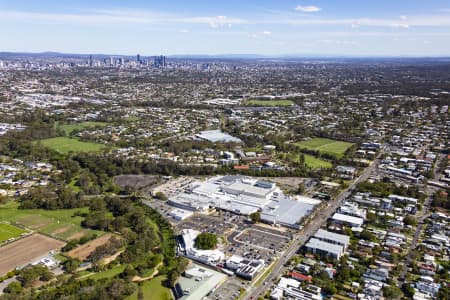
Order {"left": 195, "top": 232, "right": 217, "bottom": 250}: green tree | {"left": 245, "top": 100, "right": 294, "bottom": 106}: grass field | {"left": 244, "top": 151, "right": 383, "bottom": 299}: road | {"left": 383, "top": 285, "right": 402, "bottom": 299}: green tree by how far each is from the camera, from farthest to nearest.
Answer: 1. {"left": 245, "top": 100, "right": 294, "bottom": 106}: grass field
2. {"left": 195, "top": 232, "right": 217, "bottom": 250}: green tree
3. {"left": 244, "top": 151, "right": 383, "bottom": 299}: road
4. {"left": 383, "top": 285, "right": 402, "bottom": 299}: green tree

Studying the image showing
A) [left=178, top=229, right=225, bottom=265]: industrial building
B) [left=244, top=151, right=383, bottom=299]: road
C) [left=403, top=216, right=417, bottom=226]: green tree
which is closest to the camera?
[left=244, top=151, right=383, bottom=299]: road

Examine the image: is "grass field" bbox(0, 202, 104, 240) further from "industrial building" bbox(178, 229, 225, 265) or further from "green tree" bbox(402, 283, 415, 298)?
"green tree" bbox(402, 283, 415, 298)

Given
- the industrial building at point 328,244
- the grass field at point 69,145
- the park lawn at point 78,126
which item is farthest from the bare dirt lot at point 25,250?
the park lawn at point 78,126

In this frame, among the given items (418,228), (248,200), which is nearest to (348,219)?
(418,228)

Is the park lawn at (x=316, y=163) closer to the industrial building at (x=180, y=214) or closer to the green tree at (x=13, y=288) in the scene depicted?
the industrial building at (x=180, y=214)

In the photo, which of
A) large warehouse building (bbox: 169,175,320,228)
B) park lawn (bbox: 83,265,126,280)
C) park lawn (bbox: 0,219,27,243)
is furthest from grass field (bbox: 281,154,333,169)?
park lawn (bbox: 0,219,27,243)

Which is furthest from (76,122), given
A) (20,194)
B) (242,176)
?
(242,176)
